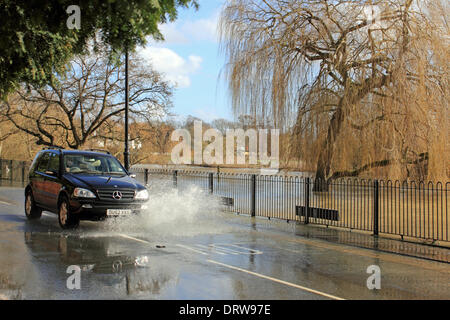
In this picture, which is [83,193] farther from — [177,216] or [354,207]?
[354,207]

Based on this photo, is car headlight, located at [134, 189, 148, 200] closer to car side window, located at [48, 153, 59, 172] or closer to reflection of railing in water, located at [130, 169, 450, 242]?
car side window, located at [48, 153, 59, 172]

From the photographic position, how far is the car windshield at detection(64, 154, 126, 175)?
42.4 feet

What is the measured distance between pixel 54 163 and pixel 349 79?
10.6 meters

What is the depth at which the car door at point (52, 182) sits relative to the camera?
1249 centimetres

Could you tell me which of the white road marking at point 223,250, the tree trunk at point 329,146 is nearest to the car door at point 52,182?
the white road marking at point 223,250

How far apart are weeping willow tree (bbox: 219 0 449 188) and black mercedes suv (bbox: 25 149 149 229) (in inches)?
292

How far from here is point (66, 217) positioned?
11922 millimetres

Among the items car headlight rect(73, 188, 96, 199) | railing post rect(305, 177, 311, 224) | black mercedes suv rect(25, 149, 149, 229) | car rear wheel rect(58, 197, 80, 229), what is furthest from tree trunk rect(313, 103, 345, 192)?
car rear wheel rect(58, 197, 80, 229)

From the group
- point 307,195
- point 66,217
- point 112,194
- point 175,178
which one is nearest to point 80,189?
point 112,194

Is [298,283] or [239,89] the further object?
[239,89]
